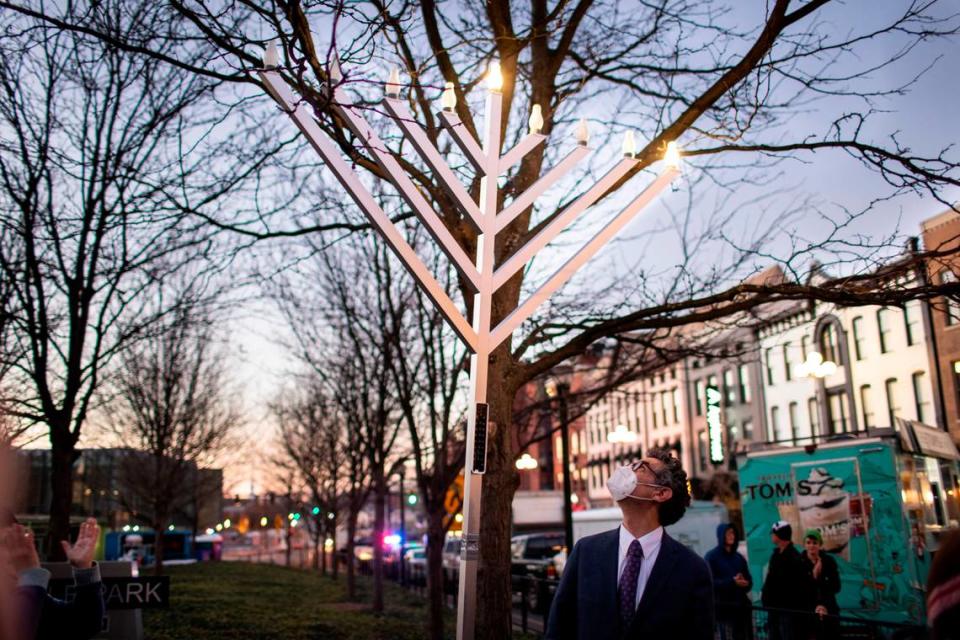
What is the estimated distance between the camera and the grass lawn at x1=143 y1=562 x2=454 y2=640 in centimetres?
1285

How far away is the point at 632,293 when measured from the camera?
10.5 m

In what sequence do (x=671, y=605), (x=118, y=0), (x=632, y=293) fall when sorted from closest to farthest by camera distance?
(x=671, y=605), (x=118, y=0), (x=632, y=293)

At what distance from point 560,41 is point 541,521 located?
27091 millimetres

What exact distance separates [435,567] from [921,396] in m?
24.6

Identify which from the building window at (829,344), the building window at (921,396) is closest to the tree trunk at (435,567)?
the building window at (829,344)

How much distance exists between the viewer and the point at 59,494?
29.6ft

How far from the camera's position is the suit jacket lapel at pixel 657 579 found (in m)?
3.71

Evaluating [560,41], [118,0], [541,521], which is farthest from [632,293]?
[541,521]

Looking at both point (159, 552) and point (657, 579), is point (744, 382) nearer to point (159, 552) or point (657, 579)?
point (159, 552)

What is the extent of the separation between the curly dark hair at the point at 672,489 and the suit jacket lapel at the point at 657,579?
0.60 feet

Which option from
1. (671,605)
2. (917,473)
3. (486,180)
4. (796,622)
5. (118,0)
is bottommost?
(796,622)

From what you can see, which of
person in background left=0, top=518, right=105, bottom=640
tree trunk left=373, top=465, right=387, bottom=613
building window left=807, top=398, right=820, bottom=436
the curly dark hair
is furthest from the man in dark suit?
building window left=807, top=398, right=820, bottom=436

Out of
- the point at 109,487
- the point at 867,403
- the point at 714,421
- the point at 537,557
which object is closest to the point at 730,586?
the point at 714,421

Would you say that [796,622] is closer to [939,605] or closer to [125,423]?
[939,605]
